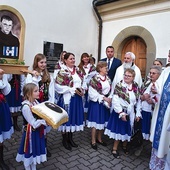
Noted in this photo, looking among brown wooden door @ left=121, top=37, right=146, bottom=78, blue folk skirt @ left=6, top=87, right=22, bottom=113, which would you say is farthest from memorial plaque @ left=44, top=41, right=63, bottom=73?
brown wooden door @ left=121, top=37, right=146, bottom=78

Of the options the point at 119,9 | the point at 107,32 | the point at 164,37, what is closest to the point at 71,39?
the point at 107,32

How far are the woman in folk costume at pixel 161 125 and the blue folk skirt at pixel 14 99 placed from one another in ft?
9.88

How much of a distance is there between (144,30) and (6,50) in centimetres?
421

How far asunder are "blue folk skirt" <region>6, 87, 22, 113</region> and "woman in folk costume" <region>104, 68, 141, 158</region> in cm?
225

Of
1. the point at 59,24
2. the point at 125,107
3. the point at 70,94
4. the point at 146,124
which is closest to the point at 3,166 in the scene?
the point at 70,94

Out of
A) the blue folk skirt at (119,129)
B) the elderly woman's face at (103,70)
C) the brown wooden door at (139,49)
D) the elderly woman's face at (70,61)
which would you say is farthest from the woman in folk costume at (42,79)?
the brown wooden door at (139,49)

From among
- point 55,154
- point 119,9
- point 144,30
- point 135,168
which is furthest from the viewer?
point 119,9

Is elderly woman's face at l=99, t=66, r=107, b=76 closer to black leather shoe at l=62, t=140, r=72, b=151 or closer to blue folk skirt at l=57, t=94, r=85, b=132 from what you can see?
blue folk skirt at l=57, t=94, r=85, b=132

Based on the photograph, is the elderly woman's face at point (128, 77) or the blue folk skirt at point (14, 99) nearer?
the elderly woman's face at point (128, 77)

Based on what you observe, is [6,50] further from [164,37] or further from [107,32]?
[164,37]

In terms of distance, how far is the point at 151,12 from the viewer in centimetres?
603

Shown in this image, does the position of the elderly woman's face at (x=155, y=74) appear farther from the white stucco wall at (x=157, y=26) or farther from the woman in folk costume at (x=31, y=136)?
the white stucco wall at (x=157, y=26)

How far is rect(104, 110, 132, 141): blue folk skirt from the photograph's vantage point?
3361 mm

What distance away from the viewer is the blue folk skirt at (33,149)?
95.2 inches
